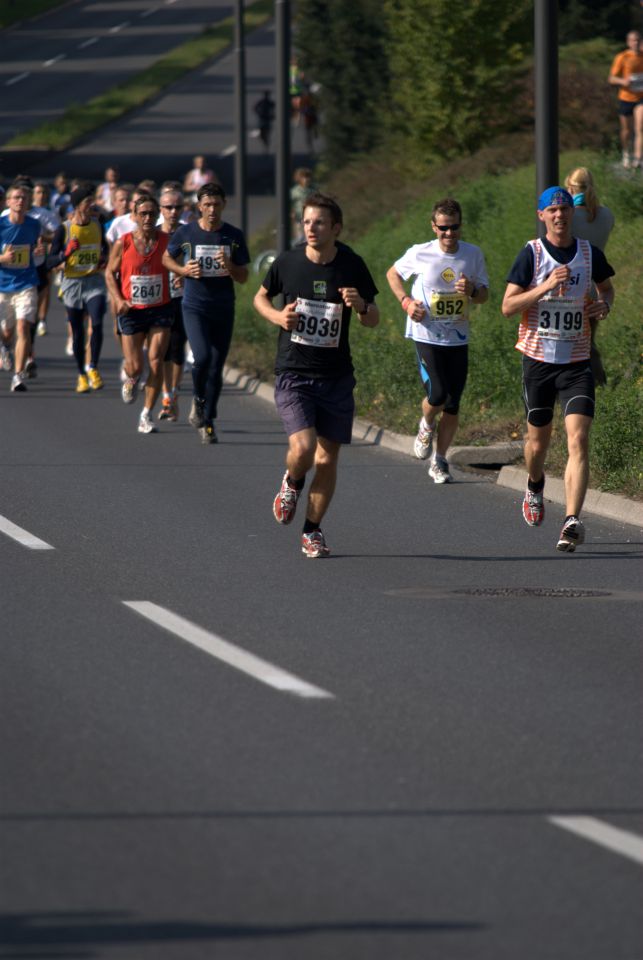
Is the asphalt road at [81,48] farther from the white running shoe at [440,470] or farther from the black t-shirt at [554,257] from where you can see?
the black t-shirt at [554,257]

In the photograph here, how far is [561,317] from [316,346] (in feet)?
4.85

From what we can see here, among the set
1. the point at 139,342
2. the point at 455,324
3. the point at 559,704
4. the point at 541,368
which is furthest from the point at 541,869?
the point at 139,342

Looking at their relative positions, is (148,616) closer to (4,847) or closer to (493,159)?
(4,847)

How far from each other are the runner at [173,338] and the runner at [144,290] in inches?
7.7

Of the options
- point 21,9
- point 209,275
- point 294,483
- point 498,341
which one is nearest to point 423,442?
point 209,275

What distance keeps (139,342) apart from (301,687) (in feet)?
35.5

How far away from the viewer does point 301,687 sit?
315 inches

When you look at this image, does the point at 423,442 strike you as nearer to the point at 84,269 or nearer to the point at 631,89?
the point at 84,269

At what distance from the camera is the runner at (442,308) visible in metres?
14.5

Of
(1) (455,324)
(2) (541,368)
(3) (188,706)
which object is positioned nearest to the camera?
(3) (188,706)

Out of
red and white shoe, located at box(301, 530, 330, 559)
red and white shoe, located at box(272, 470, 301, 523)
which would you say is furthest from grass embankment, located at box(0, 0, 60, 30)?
red and white shoe, located at box(301, 530, 330, 559)

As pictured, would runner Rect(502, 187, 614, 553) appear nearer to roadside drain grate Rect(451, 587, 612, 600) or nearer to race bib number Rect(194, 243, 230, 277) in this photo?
roadside drain grate Rect(451, 587, 612, 600)

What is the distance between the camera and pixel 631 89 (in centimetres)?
2875

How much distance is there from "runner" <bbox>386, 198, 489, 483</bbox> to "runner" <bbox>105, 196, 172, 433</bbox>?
3764 mm
